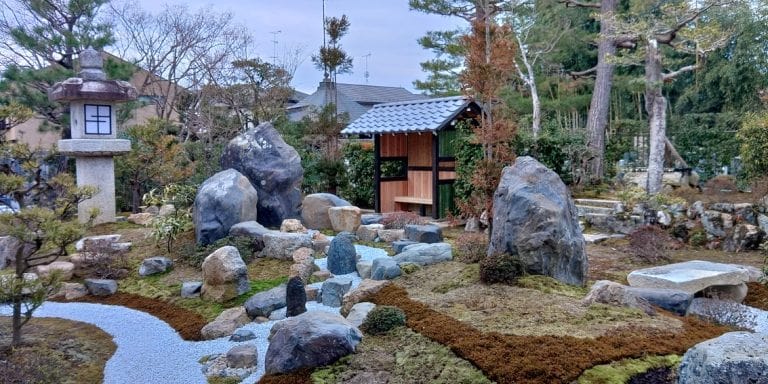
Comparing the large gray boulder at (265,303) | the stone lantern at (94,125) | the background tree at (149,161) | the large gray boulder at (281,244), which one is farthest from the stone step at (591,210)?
the stone lantern at (94,125)

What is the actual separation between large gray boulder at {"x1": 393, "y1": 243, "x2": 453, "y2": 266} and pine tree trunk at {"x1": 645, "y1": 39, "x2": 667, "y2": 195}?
6412 mm

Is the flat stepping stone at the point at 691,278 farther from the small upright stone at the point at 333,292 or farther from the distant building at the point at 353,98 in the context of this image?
the distant building at the point at 353,98

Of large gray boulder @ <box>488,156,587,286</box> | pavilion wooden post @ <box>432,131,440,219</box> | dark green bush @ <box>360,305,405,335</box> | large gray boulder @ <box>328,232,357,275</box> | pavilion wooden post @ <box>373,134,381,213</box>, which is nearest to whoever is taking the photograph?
dark green bush @ <box>360,305,405,335</box>

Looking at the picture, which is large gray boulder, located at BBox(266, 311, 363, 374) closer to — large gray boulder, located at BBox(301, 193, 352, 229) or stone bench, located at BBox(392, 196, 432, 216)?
large gray boulder, located at BBox(301, 193, 352, 229)

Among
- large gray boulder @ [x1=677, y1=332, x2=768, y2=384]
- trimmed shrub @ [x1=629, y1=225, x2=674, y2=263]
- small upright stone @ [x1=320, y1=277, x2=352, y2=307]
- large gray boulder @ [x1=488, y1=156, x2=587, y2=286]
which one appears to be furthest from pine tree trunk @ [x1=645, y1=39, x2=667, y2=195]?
large gray boulder @ [x1=677, y1=332, x2=768, y2=384]

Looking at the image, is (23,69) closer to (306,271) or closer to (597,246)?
(306,271)

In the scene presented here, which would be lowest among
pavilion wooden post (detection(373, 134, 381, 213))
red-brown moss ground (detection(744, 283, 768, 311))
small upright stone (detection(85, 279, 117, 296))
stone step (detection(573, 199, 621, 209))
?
small upright stone (detection(85, 279, 117, 296))

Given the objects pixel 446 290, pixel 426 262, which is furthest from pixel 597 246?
pixel 446 290

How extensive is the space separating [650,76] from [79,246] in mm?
10945

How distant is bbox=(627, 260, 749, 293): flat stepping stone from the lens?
5711 mm

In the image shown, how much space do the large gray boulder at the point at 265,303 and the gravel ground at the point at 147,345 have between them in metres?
0.20

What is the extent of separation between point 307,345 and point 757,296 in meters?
→ 4.97

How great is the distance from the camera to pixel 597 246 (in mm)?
8773

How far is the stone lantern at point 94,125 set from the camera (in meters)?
9.64
